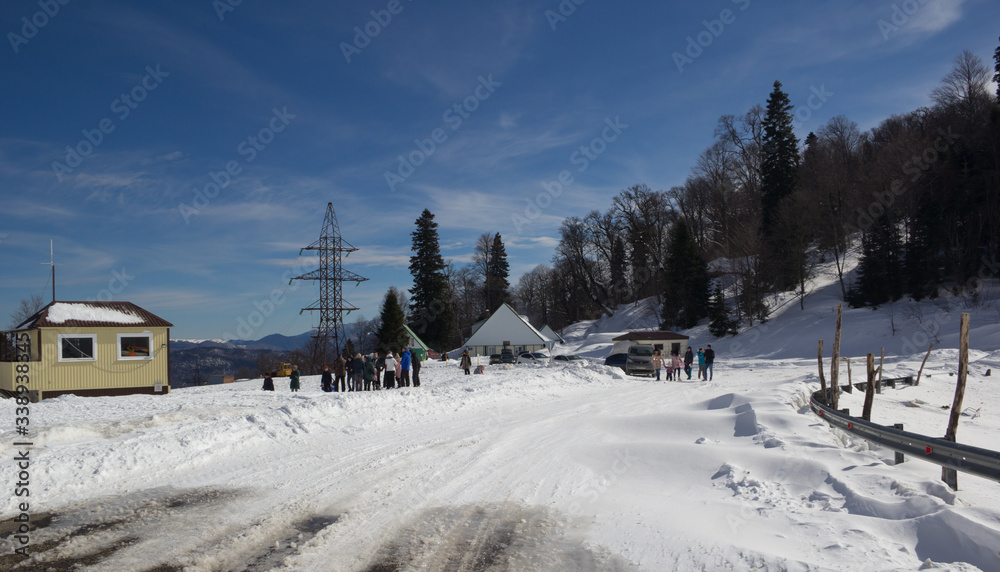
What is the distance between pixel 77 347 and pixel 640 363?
84.3 feet

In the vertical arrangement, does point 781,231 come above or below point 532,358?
above

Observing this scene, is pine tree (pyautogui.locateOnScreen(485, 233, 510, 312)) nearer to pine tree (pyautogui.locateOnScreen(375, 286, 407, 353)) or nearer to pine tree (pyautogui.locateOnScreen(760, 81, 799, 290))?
pine tree (pyautogui.locateOnScreen(375, 286, 407, 353))

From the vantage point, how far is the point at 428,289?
6419 centimetres

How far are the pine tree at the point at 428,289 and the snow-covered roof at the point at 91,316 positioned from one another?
3852 cm

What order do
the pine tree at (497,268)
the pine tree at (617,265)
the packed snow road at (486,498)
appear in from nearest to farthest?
the packed snow road at (486,498) → the pine tree at (617,265) → the pine tree at (497,268)

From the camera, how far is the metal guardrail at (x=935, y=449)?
565 centimetres

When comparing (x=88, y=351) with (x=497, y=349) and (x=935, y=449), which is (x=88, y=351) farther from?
(x=497, y=349)

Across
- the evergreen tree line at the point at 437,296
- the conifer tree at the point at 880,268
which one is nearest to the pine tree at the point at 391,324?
the evergreen tree line at the point at 437,296

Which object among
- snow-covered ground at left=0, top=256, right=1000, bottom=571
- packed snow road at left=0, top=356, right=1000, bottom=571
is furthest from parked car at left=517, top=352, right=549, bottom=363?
packed snow road at left=0, top=356, right=1000, bottom=571

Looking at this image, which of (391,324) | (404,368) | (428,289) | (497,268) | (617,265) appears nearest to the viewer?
(404,368)

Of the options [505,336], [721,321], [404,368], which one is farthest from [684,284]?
[404,368]

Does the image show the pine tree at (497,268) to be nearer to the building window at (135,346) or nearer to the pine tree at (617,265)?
the pine tree at (617,265)

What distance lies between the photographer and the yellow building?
853 inches

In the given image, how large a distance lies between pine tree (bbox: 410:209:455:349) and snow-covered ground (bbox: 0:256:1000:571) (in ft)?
159
